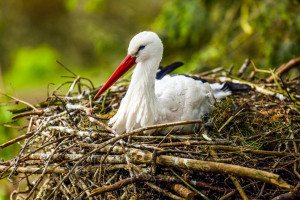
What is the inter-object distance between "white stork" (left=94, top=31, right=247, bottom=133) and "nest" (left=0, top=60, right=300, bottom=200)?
0.17 m

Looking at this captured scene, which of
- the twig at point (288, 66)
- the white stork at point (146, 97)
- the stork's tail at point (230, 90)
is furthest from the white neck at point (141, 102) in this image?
the twig at point (288, 66)

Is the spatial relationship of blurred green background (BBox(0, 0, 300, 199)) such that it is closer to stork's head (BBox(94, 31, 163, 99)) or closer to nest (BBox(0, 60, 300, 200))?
nest (BBox(0, 60, 300, 200))

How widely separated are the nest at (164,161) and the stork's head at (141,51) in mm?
401

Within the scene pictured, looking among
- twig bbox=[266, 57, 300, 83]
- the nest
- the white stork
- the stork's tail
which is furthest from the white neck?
twig bbox=[266, 57, 300, 83]

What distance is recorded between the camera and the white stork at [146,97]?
2418 millimetres

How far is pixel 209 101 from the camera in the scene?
2773 millimetres

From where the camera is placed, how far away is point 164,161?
6.07 ft

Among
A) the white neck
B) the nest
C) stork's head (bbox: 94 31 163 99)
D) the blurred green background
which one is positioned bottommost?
the nest

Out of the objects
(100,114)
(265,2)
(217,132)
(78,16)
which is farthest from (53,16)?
(217,132)

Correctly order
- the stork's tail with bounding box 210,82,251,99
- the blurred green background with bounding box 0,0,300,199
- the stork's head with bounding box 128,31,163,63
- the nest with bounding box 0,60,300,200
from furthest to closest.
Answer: the blurred green background with bounding box 0,0,300,199, the stork's tail with bounding box 210,82,251,99, the stork's head with bounding box 128,31,163,63, the nest with bounding box 0,60,300,200

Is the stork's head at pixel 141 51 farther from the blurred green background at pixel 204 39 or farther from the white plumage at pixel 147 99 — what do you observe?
the blurred green background at pixel 204 39

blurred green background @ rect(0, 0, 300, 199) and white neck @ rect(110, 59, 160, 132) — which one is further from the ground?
blurred green background @ rect(0, 0, 300, 199)

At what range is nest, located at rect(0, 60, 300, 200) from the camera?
1771 mm

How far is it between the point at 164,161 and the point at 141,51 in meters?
0.94
